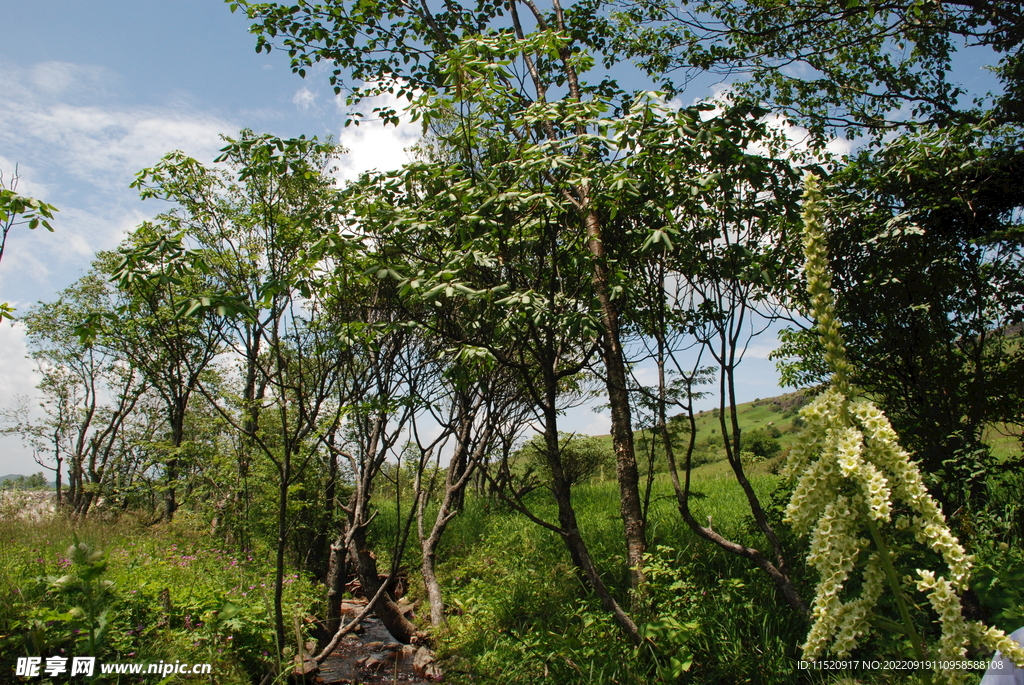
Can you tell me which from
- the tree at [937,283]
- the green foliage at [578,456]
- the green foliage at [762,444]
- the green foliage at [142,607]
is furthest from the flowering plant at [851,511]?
the green foliage at [762,444]

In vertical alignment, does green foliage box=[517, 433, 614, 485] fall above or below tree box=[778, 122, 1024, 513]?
below

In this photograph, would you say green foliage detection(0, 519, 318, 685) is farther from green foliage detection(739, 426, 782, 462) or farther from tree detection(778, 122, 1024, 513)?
green foliage detection(739, 426, 782, 462)

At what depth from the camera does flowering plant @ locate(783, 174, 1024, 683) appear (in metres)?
1.30

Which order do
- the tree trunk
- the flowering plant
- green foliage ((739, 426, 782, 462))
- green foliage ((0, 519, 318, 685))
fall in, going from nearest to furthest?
the flowering plant
green foliage ((0, 519, 318, 685))
the tree trunk
green foliage ((739, 426, 782, 462))

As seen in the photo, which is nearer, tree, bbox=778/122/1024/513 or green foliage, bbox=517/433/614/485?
tree, bbox=778/122/1024/513

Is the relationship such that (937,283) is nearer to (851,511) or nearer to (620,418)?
(620,418)

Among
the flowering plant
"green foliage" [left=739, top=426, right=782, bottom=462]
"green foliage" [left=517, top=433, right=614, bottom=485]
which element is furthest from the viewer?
"green foliage" [left=739, top=426, right=782, bottom=462]

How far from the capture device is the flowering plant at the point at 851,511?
1303mm

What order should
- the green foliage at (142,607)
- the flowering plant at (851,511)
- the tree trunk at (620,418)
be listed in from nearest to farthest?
the flowering plant at (851,511)
the green foliage at (142,607)
the tree trunk at (620,418)

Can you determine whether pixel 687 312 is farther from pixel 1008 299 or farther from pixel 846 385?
pixel 1008 299

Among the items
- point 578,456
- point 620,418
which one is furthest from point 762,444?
point 620,418

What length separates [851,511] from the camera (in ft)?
4.54

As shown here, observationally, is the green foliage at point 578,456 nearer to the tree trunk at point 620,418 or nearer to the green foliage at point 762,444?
the green foliage at point 762,444

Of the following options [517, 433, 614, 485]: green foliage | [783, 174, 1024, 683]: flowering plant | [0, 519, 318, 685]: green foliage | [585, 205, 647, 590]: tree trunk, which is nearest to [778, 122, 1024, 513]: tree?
[585, 205, 647, 590]: tree trunk
